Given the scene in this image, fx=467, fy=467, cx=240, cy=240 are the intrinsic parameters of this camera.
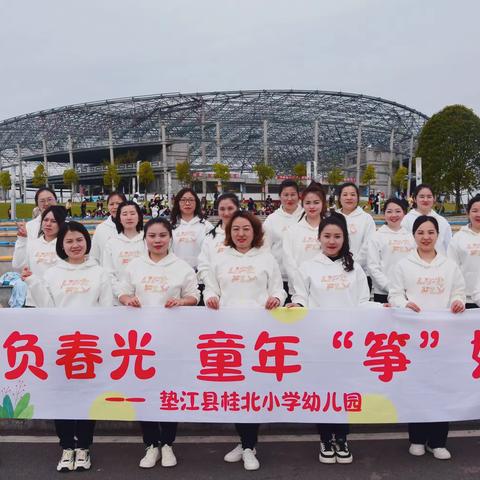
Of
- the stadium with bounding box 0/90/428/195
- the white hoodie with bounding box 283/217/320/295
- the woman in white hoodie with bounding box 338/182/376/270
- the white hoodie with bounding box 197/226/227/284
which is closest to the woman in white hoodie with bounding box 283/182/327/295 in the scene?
the white hoodie with bounding box 283/217/320/295

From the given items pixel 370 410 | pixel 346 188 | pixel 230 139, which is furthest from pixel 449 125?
A: pixel 230 139

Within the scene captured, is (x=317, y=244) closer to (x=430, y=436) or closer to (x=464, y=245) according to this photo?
(x=464, y=245)

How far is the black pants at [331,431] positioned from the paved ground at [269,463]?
15 centimetres

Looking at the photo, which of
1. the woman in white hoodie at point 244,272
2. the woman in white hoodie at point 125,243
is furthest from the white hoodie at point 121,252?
the woman in white hoodie at point 244,272

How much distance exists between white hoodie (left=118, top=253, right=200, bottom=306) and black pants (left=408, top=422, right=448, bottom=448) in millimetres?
1727

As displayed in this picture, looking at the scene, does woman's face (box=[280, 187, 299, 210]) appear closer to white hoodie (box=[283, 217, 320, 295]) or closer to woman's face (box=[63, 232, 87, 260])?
white hoodie (box=[283, 217, 320, 295])

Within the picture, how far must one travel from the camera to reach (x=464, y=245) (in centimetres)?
383

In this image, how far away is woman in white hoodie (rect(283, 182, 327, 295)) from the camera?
4008mm

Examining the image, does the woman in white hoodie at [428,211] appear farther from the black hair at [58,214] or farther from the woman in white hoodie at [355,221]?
the black hair at [58,214]

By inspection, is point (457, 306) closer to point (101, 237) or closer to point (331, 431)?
point (331, 431)

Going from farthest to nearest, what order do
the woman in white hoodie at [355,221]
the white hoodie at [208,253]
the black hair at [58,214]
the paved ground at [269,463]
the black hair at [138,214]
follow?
the woman in white hoodie at [355,221] < the black hair at [138,214] < the black hair at [58,214] < the white hoodie at [208,253] < the paved ground at [269,463]

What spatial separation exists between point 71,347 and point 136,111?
56.2 m

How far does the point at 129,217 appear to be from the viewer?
420 centimetres

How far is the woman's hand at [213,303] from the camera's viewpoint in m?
3.10
